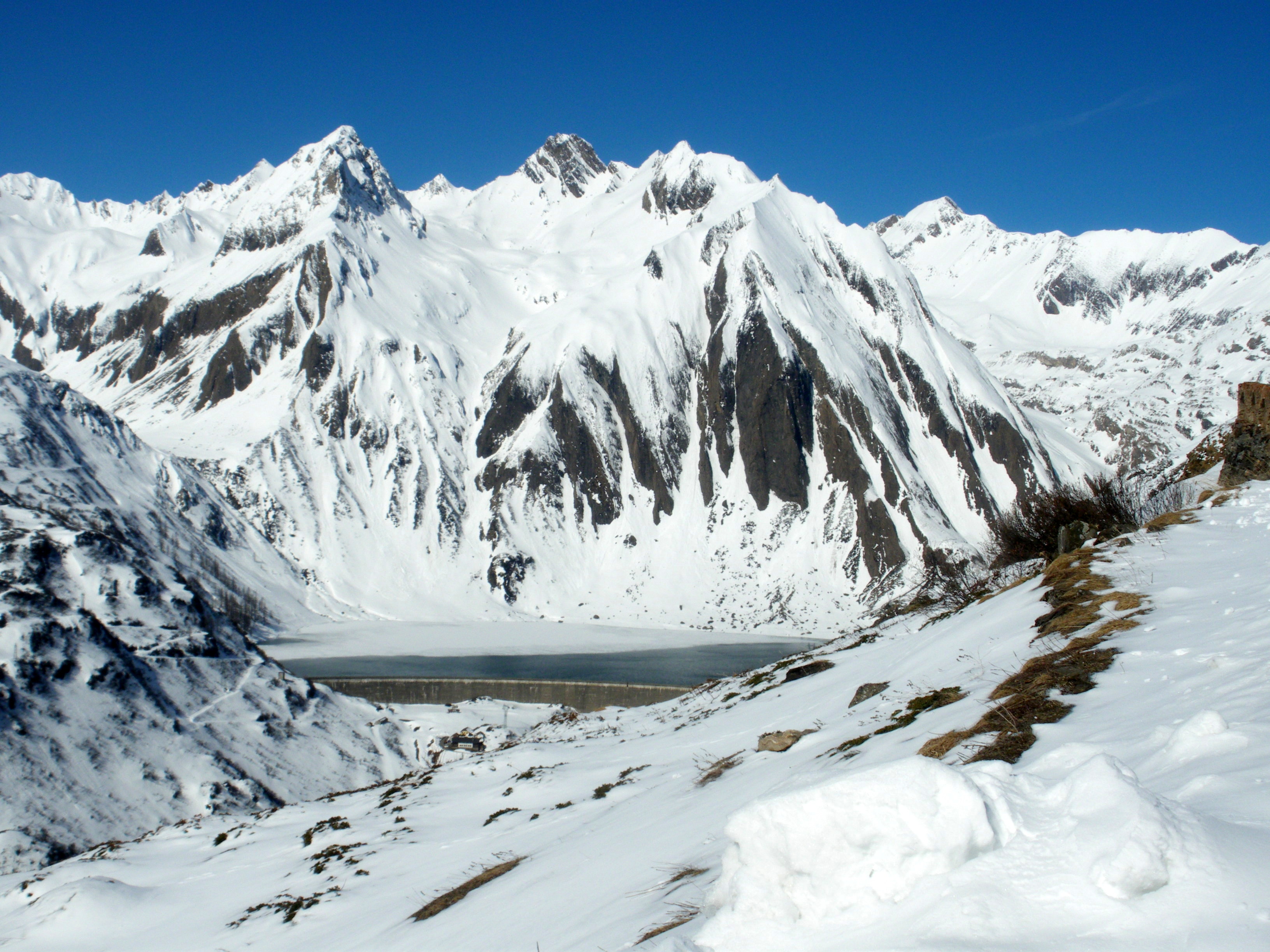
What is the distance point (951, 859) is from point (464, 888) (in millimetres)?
5365

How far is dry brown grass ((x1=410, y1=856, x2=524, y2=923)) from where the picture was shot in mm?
6742

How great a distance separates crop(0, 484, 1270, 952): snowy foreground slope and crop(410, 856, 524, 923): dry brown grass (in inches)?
3.1

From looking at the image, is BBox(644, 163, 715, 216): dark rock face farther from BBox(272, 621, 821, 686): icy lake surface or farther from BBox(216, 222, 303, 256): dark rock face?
BBox(272, 621, 821, 686): icy lake surface

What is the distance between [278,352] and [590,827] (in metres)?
125

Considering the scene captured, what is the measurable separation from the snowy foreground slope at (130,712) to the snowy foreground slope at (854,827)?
29.5 feet

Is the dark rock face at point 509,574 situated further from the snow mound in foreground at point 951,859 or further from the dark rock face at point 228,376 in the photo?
the snow mound in foreground at point 951,859

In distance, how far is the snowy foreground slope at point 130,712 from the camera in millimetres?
21547

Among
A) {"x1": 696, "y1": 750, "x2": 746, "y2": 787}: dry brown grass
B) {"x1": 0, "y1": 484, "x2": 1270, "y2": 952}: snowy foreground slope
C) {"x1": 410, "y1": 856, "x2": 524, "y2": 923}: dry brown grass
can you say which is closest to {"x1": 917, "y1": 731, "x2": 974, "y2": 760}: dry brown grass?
{"x1": 0, "y1": 484, "x2": 1270, "y2": 952}: snowy foreground slope

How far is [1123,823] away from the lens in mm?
2820

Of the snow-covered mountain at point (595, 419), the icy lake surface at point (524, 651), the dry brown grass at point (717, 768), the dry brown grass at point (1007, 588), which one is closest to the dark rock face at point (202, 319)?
the snow-covered mountain at point (595, 419)

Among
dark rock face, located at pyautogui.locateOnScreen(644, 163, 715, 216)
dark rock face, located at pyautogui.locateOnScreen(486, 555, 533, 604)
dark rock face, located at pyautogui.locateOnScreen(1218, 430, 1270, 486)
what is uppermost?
dark rock face, located at pyautogui.locateOnScreen(644, 163, 715, 216)

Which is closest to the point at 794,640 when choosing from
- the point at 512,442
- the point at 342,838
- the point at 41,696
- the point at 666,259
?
the point at 512,442

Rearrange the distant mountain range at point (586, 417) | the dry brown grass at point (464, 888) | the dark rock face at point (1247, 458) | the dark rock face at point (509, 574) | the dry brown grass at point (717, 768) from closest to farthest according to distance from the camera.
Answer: the dry brown grass at point (464, 888)
the dry brown grass at point (717, 768)
the dark rock face at point (1247, 458)
the distant mountain range at point (586, 417)
the dark rock face at point (509, 574)

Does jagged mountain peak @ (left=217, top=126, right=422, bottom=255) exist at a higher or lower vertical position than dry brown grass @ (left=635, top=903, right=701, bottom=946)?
higher
